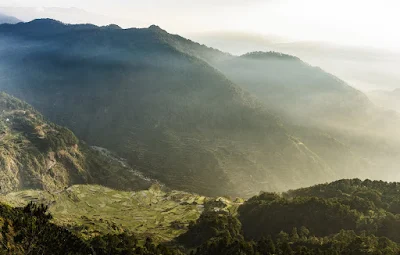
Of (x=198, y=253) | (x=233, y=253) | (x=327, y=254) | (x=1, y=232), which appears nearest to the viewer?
(x=1, y=232)

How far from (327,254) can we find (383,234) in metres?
54.9

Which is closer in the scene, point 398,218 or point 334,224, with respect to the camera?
point 398,218

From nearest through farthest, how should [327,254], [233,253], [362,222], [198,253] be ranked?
[327,254] < [233,253] < [198,253] < [362,222]

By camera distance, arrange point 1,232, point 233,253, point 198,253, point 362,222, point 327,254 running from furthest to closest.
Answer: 1. point 362,222
2. point 198,253
3. point 233,253
4. point 327,254
5. point 1,232

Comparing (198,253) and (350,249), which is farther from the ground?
(350,249)

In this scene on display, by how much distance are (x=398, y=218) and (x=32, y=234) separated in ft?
556

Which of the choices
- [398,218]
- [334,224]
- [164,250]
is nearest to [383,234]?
[398,218]

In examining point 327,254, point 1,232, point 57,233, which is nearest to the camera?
point 1,232

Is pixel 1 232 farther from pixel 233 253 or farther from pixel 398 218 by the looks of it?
pixel 398 218

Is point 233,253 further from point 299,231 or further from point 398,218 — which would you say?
point 398,218

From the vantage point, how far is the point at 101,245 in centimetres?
15438

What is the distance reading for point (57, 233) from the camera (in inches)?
4958

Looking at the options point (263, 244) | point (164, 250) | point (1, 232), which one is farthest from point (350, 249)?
point (1, 232)

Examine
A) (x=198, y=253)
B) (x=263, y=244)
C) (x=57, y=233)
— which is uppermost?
(x=57, y=233)
